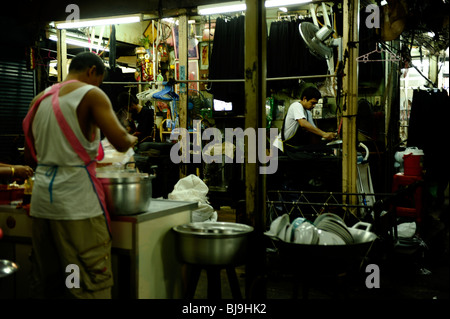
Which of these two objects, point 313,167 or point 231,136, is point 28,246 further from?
point 231,136

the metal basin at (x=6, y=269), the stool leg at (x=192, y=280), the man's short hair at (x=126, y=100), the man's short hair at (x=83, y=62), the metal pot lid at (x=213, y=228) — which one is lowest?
the stool leg at (x=192, y=280)

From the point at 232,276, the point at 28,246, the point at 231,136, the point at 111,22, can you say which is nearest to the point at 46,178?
the point at 28,246

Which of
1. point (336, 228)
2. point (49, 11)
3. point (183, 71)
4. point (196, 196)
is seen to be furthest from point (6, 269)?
point (49, 11)

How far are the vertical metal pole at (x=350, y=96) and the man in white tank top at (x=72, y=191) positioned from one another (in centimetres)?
413

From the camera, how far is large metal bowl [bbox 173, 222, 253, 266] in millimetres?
2988

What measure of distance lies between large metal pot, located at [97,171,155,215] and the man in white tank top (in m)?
0.12

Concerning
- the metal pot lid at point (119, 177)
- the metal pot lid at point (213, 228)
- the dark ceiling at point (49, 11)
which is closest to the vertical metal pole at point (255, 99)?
the metal pot lid at point (213, 228)

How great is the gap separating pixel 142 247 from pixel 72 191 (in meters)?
0.68

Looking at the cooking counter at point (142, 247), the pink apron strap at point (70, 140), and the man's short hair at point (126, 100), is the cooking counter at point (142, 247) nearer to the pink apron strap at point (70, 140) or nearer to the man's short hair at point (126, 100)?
the pink apron strap at point (70, 140)

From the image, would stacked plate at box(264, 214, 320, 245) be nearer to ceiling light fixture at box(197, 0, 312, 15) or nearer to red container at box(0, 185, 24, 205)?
red container at box(0, 185, 24, 205)

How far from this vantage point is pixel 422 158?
22.8 feet

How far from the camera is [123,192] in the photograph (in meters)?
3.10

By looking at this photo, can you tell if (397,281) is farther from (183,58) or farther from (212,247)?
(183,58)

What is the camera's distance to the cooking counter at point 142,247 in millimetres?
3068
